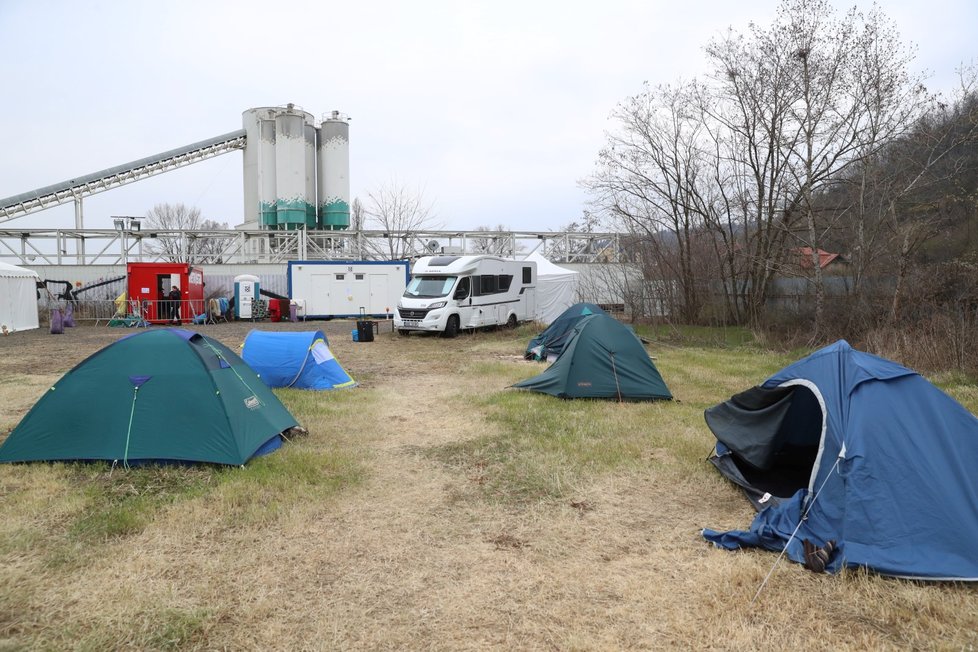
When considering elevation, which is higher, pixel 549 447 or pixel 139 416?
pixel 139 416

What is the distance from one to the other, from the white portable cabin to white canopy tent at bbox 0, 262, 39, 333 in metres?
8.97

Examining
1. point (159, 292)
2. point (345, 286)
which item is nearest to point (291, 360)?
point (159, 292)

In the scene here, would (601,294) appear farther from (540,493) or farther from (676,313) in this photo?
(540,493)

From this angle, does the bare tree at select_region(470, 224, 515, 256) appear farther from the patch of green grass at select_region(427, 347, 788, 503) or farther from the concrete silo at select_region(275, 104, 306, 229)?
the patch of green grass at select_region(427, 347, 788, 503)

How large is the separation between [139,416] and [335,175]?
31501 mm

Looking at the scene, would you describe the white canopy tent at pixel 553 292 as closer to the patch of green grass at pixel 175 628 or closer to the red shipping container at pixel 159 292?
the red shipping container at pixel 159 292

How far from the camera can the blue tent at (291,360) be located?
10.2 m

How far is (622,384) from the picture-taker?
9.42m

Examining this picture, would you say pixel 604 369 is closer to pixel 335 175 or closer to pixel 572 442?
pixel 572 442

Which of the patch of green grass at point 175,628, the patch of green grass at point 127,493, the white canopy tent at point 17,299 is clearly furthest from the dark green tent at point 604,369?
the white canopy tent at point 17,299

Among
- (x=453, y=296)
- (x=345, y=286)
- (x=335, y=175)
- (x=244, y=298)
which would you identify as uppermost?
(x=335, y=175)

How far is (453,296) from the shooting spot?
62.5ft

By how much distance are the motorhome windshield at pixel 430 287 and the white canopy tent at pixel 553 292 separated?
566 cm

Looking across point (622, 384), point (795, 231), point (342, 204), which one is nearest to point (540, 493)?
point (622, 384)
